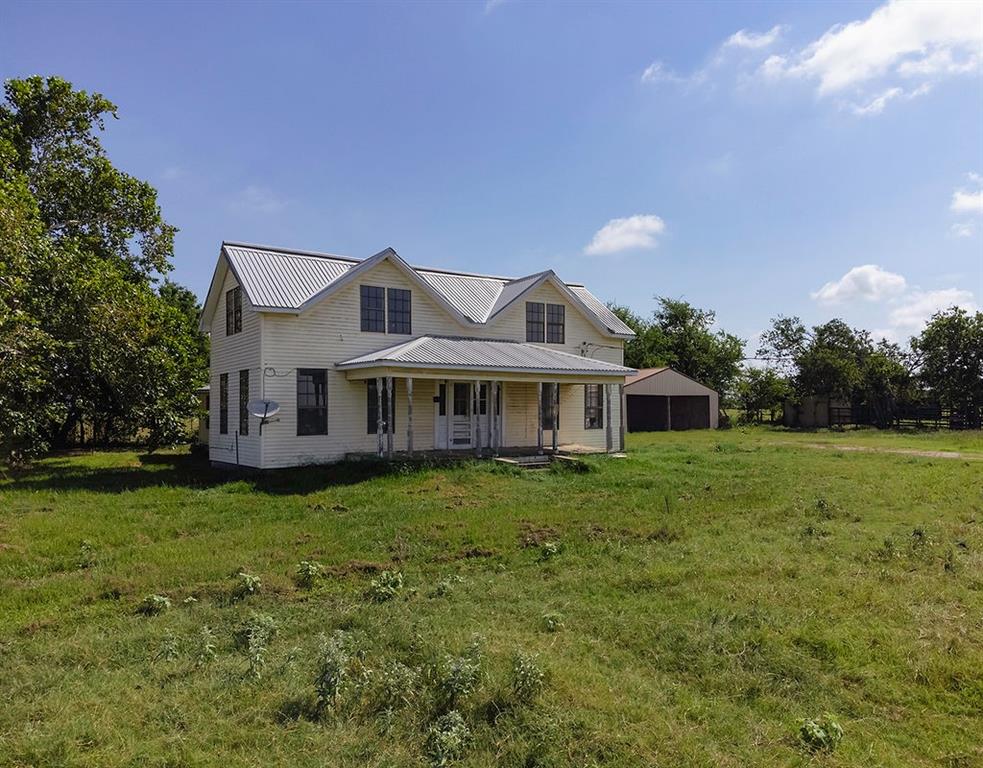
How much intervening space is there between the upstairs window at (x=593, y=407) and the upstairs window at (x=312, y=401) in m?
9.24

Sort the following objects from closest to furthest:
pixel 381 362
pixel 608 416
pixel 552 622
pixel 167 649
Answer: pixel 167 649 → pixel 552 622 → pixel 381 362 → pixel 608 416

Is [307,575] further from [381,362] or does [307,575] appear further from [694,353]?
[694,353]

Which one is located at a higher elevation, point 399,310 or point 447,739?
point 399,310

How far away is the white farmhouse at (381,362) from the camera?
17688mm

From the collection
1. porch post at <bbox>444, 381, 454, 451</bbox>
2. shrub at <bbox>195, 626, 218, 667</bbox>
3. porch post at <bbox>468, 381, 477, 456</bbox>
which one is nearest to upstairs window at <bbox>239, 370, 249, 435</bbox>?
porch post at <bbox>444, 381, 454, 451</bbox>

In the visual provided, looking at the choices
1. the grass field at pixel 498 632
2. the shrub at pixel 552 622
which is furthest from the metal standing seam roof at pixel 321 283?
the shrub at pixel 552 622

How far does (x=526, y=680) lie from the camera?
4.79 metres

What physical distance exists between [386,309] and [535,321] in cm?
558

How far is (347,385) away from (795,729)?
51.1ft

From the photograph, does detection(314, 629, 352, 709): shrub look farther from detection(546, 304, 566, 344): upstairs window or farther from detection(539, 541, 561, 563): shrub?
detection(546, 304, 566, 344): upstairs window

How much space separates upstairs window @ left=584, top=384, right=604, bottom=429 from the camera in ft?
76.6

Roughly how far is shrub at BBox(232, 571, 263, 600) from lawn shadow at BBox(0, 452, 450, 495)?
6870mm

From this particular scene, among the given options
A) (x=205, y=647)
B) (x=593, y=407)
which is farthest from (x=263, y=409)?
(x=205, y=647)

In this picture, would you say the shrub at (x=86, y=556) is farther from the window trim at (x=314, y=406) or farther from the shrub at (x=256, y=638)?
the window trim at (x=314, y=406)
